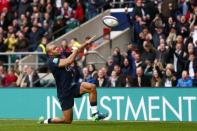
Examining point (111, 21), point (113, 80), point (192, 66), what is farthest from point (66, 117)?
point (192, 66)

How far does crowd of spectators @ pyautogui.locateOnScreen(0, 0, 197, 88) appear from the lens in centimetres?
2614

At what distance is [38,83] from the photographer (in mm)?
29172

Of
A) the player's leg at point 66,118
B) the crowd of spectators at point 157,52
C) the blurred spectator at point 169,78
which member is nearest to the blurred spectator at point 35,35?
the crowd of spectators at point 157,52

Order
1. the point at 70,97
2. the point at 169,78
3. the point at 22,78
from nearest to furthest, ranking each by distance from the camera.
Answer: the point at 70,97
the point at 169,78
the point at 22,78

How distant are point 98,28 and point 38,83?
4.95 meters

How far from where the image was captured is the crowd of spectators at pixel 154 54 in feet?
85.8

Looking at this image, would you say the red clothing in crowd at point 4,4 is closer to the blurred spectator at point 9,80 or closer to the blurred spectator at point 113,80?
the blurred spectator at point 9,80

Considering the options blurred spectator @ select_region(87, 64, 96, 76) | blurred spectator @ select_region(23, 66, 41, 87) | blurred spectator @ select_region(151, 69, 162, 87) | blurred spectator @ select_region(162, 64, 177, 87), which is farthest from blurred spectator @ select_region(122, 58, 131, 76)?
blurred spectator @ select_region(23, 66, 41, 87)

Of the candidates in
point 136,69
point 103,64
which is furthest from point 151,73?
point 103,64

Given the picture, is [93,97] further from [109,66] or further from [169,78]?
[109,66]

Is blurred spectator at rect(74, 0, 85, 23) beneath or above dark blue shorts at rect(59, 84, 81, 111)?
above

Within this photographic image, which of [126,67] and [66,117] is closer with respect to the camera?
[66,117]

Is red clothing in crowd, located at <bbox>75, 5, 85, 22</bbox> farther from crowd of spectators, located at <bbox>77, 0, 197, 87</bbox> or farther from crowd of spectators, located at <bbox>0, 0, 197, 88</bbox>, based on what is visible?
crowd of spectators, located at <bbox>77, 0, 197, 87</bbox>

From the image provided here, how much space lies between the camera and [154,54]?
27578 mm
